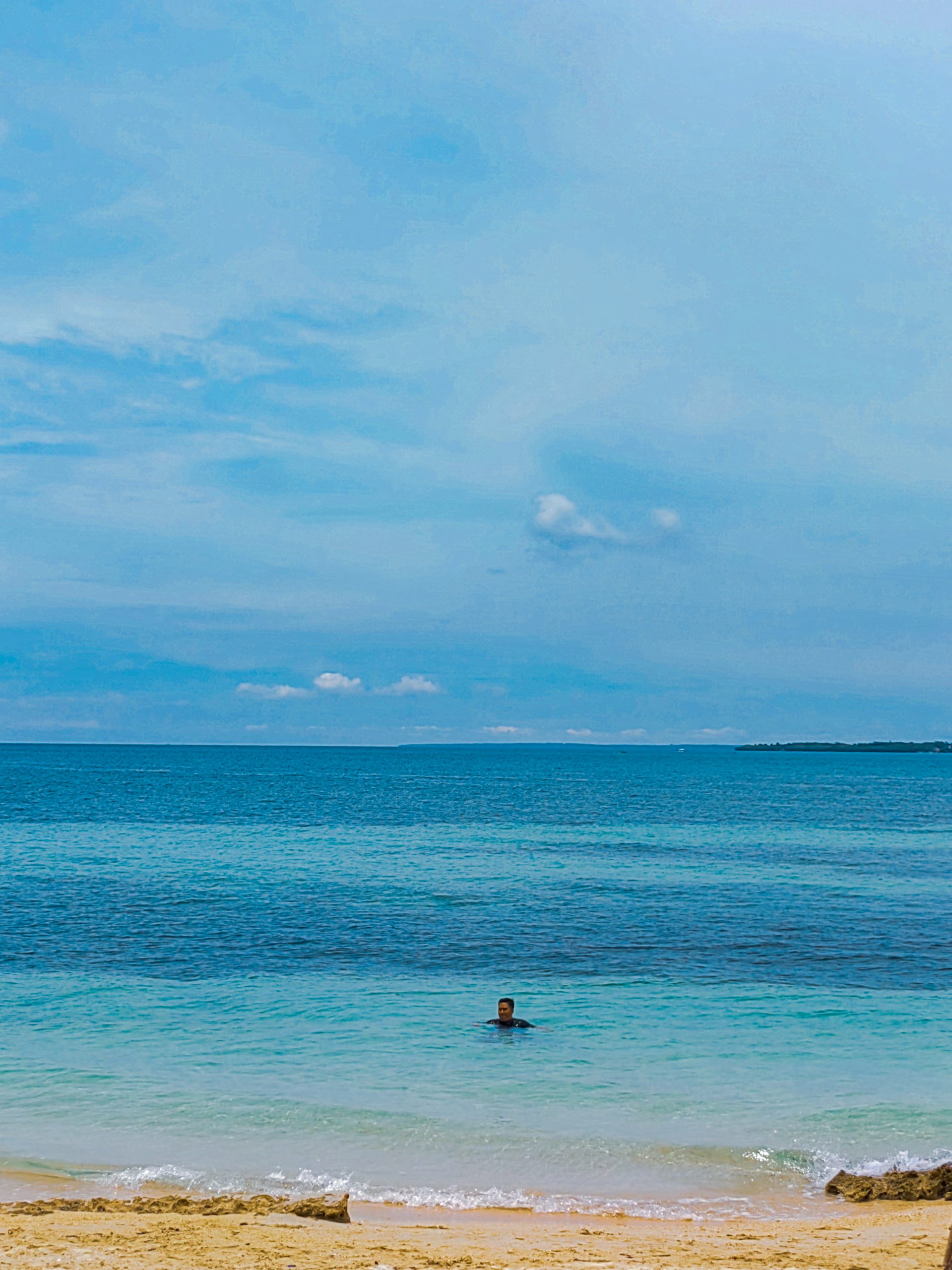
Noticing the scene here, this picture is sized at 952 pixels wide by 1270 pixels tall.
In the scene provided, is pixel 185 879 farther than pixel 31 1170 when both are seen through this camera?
Yes

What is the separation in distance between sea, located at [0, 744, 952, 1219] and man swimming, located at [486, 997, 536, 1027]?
344 millimetres

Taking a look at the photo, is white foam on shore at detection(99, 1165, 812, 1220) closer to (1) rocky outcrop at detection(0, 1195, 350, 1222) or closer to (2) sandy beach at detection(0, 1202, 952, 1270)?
(2) sandy beach at detection(0, 1202, 952, 1270)

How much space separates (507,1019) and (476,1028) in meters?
0.52

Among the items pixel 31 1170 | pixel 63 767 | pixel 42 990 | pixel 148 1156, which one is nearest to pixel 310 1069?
pixel 148 1156

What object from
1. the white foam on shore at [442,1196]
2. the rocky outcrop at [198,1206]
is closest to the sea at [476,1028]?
the white foam on shore at [442,1196]

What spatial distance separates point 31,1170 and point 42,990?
8140 mm

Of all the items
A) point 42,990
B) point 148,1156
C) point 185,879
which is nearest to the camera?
point 148,1156

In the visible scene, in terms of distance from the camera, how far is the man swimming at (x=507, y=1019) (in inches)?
631

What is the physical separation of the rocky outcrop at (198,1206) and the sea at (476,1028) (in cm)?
47

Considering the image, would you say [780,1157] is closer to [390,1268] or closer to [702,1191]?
[702,1191]

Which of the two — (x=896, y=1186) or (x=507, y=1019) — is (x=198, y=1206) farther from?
(x=896, y=1186)

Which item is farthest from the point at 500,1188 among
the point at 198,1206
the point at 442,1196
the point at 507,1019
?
the point at 507,1019

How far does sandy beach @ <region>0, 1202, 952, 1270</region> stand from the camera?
8422mm

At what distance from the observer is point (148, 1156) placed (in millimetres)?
11664
